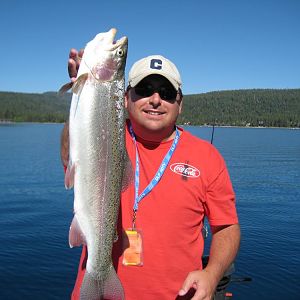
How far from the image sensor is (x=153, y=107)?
12.3 ft

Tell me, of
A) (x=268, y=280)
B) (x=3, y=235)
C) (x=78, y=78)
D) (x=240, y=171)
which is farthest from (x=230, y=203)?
(x=240, y=171)

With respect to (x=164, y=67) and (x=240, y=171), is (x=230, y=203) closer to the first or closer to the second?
(x=164, y=67)

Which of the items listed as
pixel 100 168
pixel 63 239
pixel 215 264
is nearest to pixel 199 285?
pixel 215 264

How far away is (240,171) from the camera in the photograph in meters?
37.8

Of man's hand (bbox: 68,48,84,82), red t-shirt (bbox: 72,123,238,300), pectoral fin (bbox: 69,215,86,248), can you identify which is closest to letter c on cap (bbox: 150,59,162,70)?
man's hand (bbox: 68,48,84,82)

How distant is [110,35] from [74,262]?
11.7 m

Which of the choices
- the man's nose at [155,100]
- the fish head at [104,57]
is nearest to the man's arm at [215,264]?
the man's nose at [155,100]

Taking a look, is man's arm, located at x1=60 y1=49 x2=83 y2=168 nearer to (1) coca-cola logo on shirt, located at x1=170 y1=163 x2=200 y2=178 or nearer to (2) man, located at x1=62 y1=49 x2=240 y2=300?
(2) man, located at x1=62 y1=49 x2=240 y2=300

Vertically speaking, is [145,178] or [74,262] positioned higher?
[145,178]

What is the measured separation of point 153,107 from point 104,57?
687 mm

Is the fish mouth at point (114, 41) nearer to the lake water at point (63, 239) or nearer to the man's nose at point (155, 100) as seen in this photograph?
the man's nose at point (155, 100)

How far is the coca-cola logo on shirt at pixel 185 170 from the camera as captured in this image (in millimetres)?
3699

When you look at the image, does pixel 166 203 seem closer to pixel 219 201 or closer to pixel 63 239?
pixel 219 201

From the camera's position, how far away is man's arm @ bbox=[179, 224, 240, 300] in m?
3.36
